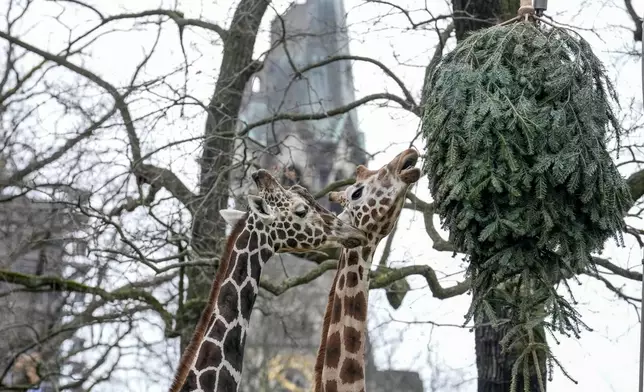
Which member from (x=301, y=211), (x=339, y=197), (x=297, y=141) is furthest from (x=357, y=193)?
(x=297, y=141)

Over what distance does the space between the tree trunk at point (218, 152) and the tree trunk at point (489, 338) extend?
1.78 meters

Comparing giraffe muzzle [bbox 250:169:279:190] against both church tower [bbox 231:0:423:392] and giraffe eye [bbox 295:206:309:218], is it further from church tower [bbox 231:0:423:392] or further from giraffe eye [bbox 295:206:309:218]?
church tower [bbox 231:0:423:392]

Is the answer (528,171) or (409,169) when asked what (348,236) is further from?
(528,171)

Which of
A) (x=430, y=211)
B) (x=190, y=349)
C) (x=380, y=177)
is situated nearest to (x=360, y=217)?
(x=380, y=177)

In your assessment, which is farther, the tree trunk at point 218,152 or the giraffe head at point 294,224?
the tree trunk at point 218,152

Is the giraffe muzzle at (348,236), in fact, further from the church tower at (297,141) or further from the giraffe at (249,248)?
the church tower at (297,141)

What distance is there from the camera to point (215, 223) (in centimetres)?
1095

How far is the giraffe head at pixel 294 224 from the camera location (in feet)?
21.0

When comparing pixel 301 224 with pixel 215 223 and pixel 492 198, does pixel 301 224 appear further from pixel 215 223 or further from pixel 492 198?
pixel 215 223

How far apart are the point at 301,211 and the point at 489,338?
434 centimetres

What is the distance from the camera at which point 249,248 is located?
6434mm

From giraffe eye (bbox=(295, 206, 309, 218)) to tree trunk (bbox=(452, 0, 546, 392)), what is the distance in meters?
3.95

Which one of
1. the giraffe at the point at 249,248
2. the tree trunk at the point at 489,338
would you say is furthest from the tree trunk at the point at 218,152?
the giraffe at the point at 249,248

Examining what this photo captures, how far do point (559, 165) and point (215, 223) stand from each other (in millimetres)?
5042
